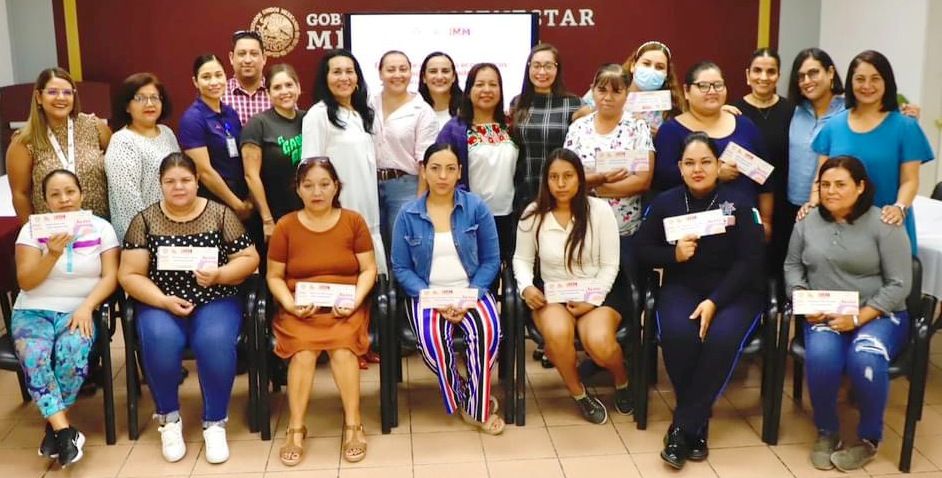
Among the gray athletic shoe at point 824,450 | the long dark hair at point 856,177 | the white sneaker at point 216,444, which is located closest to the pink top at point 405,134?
the white sneaker at point 216,444

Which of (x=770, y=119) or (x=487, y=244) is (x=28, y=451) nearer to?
(x=487, y=244)

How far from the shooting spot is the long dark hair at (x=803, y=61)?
11.7ft

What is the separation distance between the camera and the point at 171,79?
6535mm

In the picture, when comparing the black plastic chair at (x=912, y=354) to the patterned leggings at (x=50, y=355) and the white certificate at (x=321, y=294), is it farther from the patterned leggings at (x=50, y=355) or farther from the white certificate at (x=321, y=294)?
the patterned leggings at (x=50, y=355)

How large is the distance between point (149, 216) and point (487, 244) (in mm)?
1361

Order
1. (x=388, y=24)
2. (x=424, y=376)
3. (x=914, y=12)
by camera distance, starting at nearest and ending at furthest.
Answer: (x=424, y=376), (x=914, y=12), (x=388, y=24)

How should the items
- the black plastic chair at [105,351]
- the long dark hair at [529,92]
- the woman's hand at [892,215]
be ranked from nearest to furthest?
1. the woman's hand at [892,215]
2. the black plastic chair at [105,351]
3. the long dark hair at [529,92]

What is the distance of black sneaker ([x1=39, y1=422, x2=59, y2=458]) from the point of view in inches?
124

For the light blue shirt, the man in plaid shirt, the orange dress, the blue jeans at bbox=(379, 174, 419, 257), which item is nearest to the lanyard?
the man in plaid shirt

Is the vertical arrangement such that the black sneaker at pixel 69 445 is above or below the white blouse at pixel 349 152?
below

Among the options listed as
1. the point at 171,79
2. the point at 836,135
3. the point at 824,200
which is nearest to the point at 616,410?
the point at 824,200

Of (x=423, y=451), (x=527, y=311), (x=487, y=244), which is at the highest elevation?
(x=487, y=244)

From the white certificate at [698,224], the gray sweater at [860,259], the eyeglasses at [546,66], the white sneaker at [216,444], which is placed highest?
the eyeglasses at [546,66]

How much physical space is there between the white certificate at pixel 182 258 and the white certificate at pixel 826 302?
2.28m
